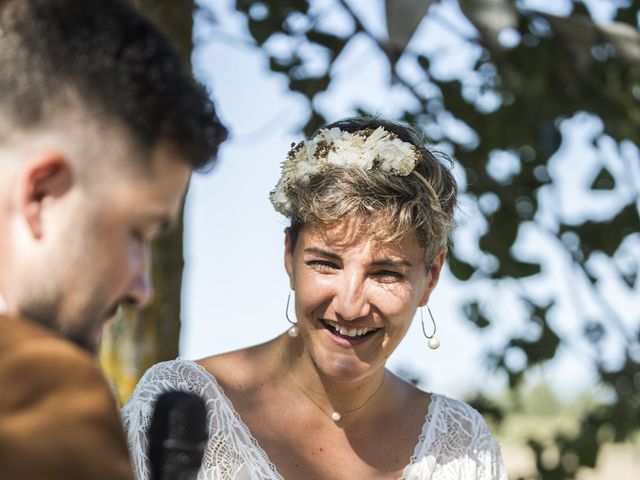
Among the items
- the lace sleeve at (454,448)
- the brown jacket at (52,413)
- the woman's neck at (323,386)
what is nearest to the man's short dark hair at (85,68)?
the brown jacket at (52,413)

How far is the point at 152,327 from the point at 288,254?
131 centimetres

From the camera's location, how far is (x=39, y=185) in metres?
1.42

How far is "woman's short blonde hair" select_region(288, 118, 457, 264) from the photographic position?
329 cm

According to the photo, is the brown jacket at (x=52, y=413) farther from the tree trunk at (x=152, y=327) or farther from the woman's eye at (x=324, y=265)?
the tree trunk at (x=152, y=327)

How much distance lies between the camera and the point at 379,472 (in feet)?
11.7

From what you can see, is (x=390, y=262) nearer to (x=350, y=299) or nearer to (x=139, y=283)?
(x=350, y=299)

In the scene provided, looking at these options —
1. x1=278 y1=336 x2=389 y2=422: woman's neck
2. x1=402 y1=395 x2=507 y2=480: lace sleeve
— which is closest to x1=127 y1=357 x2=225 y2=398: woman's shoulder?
x1=278 y1=336 x2=389 y2=422: woman's neck

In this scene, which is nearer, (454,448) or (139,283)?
(139,283)

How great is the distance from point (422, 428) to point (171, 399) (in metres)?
2.41

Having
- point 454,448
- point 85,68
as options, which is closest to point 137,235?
point 85,68

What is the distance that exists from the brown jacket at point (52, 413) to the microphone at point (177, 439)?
0.32 feet

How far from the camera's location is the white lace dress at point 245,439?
10.7 feet

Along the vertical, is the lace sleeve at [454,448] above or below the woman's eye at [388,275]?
below

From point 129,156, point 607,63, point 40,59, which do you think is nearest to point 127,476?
point 129,156
